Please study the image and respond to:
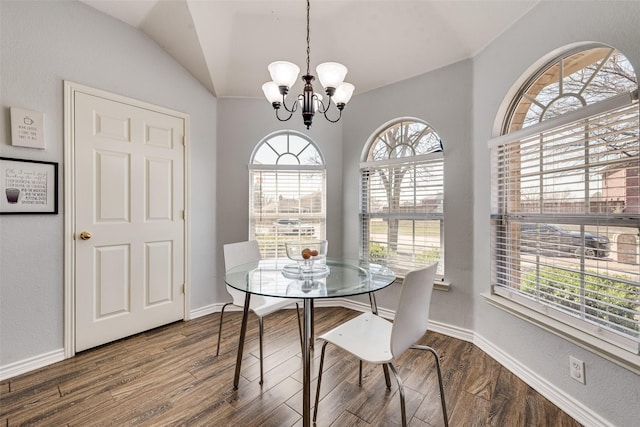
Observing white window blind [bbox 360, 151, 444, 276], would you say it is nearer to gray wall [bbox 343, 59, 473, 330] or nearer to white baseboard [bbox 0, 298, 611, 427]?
gray wall [bbox 343, 59, 473, 330]

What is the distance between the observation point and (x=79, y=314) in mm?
2135

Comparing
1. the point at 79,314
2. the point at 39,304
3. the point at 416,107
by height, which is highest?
the point at 416,107

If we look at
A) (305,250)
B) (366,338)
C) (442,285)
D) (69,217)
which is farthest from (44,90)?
(442,285)

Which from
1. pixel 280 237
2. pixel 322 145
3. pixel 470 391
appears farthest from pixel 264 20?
pixel 470 391

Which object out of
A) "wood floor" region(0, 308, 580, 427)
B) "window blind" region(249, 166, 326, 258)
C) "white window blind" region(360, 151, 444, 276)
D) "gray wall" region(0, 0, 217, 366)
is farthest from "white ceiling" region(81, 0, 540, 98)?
"wood floor" region(0, 308, 580, 427)

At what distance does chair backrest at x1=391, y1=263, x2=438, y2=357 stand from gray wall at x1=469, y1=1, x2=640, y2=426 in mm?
993

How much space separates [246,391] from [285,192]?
6.45 ft

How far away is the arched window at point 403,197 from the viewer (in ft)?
8.54

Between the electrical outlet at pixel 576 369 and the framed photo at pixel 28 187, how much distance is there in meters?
3.52

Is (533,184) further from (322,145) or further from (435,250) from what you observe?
(322,145)

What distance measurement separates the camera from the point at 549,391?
1.66 metres

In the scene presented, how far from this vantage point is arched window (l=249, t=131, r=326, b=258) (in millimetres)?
3105

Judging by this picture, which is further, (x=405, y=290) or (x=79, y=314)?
(x=79, y=314)

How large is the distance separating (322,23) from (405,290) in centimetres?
249
